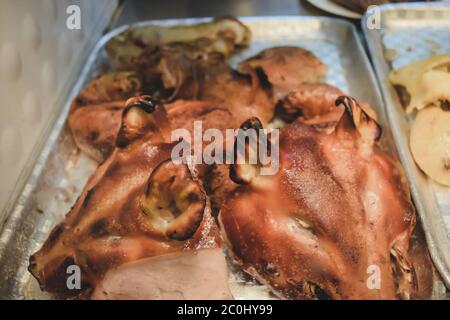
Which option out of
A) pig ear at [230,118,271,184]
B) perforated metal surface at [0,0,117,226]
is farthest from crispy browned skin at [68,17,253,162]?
pig ear at [230,118,271,184]

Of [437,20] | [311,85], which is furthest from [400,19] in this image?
[311,85]

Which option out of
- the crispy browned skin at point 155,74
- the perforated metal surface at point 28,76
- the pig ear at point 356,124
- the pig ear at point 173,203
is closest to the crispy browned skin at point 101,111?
the crispy browned skin at point 155,74

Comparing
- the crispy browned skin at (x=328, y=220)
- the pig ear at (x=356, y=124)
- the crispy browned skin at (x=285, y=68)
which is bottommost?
the crispy browned skin at (x=328, y=220)

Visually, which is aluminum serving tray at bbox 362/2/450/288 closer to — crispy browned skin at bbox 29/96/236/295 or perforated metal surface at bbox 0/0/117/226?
crispy browned skin at bbox 29/96/236/295

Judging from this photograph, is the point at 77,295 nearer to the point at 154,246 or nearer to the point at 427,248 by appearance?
the point at 154,246

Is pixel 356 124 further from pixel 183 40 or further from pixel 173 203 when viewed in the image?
pixel 183 40

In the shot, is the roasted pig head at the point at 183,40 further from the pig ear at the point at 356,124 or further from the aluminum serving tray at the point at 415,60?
the pig ear at the point at 356,124

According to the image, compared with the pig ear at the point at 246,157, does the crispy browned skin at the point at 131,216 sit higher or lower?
lower
